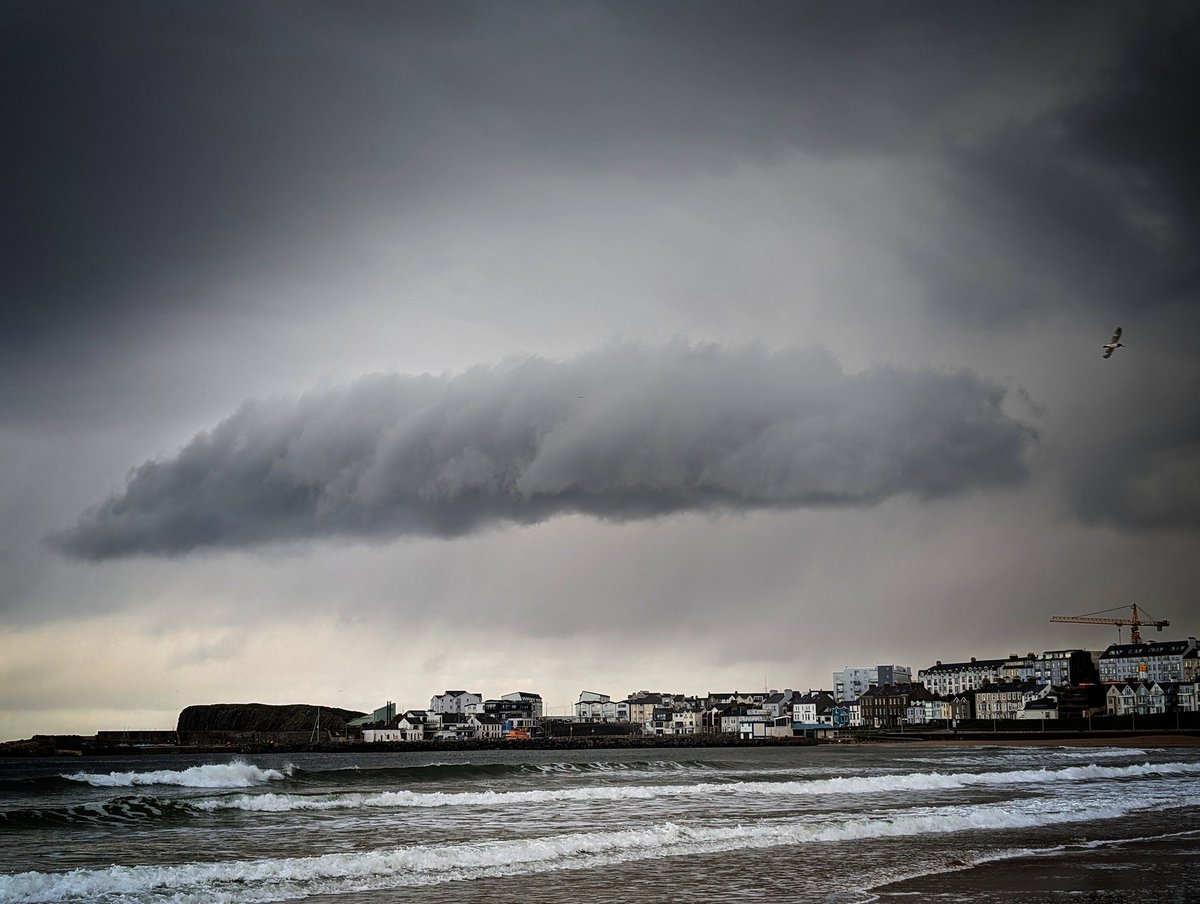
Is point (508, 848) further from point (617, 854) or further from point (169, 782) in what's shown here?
point (169, 782)

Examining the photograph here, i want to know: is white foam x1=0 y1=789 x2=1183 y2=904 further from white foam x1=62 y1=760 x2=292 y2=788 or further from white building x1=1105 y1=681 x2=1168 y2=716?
white building x1=1105 y1=681 x2=1168 y2=716

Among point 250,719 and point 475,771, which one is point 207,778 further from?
point 250,719

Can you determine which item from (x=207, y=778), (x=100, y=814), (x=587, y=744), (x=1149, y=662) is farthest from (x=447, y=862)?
(x=1149, y=662)

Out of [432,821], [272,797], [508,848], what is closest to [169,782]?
[272,797]

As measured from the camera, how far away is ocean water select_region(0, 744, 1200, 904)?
58.0 ft

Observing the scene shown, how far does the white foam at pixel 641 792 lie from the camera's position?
36.8 meters

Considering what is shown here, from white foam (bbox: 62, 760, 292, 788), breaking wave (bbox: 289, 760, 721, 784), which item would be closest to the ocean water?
white foam (bbox: 62, 760, 292, 788)

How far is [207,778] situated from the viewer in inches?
2184

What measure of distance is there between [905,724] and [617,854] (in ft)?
603

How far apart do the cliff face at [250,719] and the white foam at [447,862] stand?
174908 millimetres

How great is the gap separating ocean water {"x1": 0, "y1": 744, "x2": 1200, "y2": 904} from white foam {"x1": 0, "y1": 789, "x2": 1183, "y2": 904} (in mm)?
68

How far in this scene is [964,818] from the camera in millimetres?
28109

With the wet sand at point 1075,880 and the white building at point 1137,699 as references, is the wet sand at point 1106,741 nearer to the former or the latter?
the white building at point 1137,699

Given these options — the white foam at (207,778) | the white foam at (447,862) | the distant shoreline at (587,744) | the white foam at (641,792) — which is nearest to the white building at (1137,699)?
the distant shoreline at (587,744)
